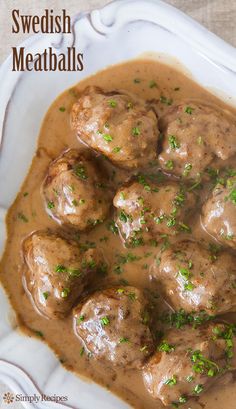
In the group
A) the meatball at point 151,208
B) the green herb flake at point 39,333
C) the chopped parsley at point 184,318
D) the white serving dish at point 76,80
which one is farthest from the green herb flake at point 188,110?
the green herb flake at point 39,333

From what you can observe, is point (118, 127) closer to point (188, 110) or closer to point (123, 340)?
point (188, 110)

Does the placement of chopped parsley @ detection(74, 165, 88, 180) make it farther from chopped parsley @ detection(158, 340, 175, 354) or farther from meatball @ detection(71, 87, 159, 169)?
chopped parsley @ detection(158, 340, 175, 354)

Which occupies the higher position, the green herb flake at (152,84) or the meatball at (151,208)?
the green herb flake at (152,84)

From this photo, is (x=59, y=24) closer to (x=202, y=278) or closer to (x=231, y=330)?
(x=202, y=278)

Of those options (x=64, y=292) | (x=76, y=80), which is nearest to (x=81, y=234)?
(x=64, y=292)

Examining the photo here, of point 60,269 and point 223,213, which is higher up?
point 223,213
